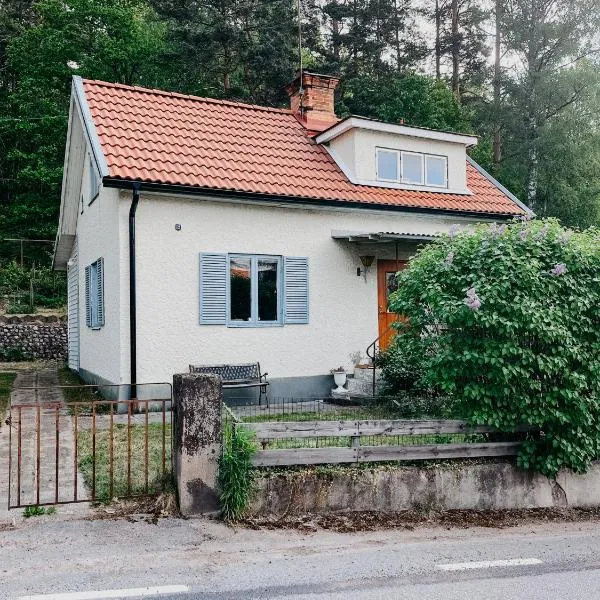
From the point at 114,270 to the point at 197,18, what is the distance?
22802 millimetres

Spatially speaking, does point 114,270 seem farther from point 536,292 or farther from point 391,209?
point 536,292

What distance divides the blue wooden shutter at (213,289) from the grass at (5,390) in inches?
153

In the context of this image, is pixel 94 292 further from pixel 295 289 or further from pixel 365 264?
pixel 365 264

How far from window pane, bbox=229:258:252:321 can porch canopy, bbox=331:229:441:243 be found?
205 cm

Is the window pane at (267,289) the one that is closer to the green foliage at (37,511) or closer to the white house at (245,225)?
the white house at (245,225)

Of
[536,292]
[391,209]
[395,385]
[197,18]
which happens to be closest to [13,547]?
[536,292]

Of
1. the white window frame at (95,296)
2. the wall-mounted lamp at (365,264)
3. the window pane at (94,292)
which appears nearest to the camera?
the wall-mounted lamp at (365,264)

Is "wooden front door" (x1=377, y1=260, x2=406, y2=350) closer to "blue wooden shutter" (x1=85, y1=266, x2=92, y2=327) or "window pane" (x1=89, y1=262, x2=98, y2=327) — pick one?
"window pane" (x1=89, y1=262, x2=98, y2=327)

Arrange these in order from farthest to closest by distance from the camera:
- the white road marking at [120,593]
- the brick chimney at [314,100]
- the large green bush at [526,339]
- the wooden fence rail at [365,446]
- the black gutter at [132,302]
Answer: the brick chimney at [314,100]
the black gutter at [132,302]
the large green bush at [526,339]
the wooden fence rail at [365,446]
the white road marking at [120,593]

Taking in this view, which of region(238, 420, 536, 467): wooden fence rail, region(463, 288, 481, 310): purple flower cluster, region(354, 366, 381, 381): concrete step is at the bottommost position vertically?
region(238, 420, 536, 467): wooden fence rail

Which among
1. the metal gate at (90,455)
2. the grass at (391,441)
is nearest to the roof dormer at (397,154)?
the metal gate at (90,455)

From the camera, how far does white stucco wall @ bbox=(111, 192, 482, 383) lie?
38.6 feet

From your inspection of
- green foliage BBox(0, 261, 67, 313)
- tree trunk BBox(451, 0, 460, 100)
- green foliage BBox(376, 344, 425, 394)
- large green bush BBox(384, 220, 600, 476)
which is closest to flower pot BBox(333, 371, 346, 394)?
green foliage BBox(376, 344, 425, 394)

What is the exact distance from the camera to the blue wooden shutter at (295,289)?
13.0 metres
